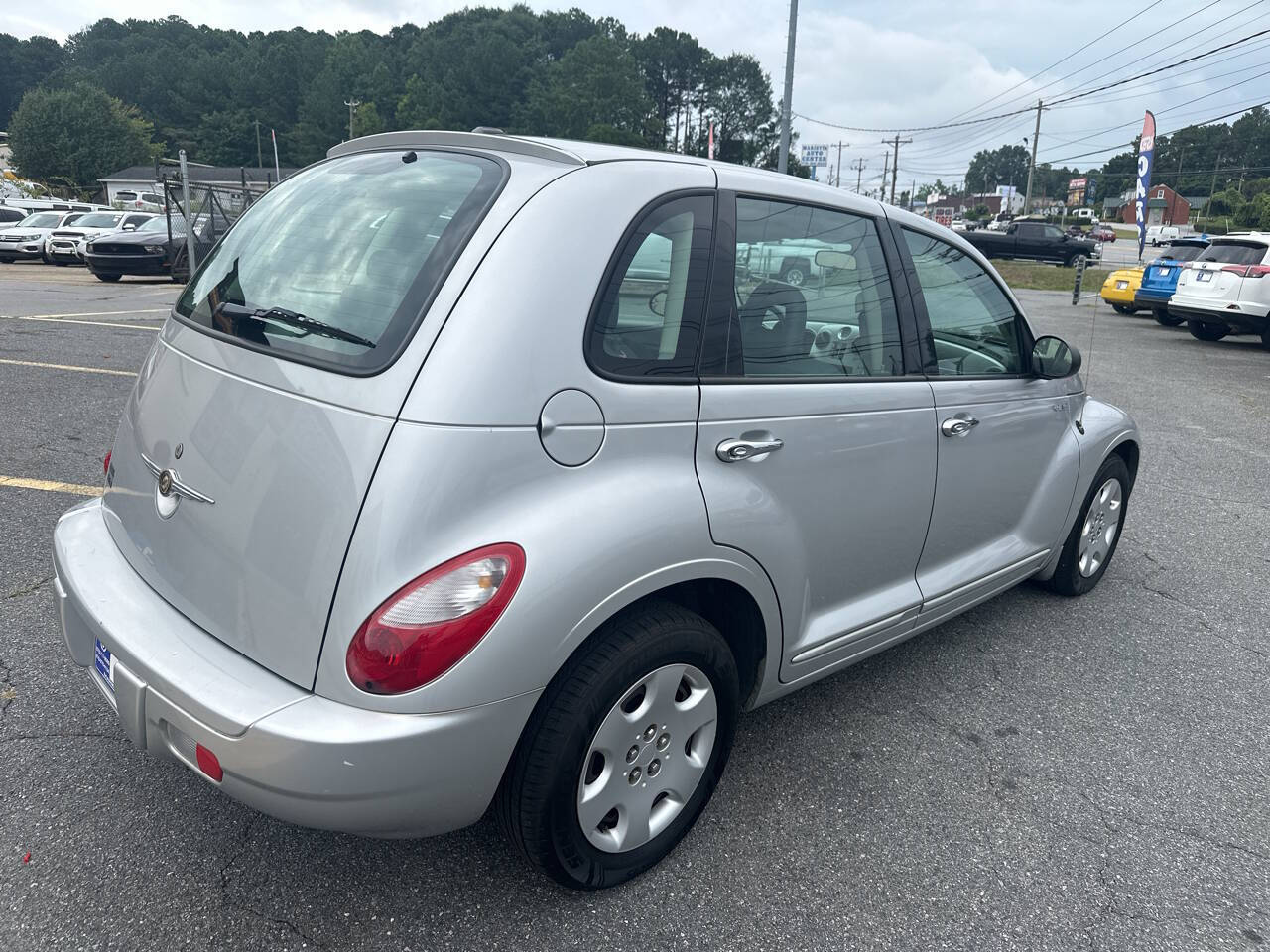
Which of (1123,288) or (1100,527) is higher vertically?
(1123,288)

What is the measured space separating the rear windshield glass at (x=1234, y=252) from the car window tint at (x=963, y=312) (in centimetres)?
1282

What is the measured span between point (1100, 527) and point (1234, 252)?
40.4 ft

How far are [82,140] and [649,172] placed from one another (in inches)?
3043

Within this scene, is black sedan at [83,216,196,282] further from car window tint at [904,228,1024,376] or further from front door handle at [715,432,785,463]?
front door handle at [715,432,785,463]

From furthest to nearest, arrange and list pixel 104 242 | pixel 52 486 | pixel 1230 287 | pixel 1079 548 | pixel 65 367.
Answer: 1. pixel 104 242
2. pixel 1230 287
3. pixel 65 367
4. pixel 52 486
5. pixel 1079 548

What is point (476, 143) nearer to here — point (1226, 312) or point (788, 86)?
point (1226, 312)

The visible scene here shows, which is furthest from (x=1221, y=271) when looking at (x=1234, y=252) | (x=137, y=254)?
(x=137, y=254)

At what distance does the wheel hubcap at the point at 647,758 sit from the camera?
81.4 inches

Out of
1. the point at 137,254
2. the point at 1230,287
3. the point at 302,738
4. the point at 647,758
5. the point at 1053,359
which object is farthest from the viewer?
the point at 137,254

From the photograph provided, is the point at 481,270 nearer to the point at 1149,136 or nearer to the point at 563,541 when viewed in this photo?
the point at 563,541

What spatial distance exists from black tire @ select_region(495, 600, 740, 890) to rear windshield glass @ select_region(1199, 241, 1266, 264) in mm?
14794

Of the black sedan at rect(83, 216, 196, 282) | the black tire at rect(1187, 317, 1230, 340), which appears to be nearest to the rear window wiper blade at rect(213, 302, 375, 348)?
the black tire at rect(1187, 317, 1230, 340)

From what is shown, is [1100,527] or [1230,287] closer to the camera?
[1100,527]

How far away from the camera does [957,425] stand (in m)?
2.96
